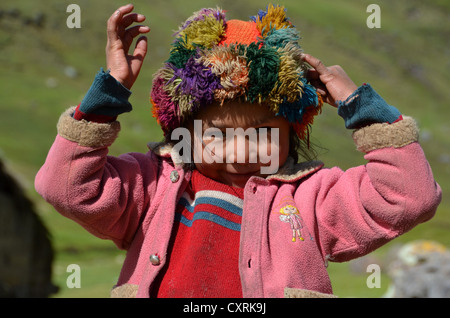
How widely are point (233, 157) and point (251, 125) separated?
5.3 inches

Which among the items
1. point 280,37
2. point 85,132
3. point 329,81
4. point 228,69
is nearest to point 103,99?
point 85,132

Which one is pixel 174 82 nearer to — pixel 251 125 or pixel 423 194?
pixel 251 125

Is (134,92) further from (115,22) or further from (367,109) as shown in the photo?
(367,109)

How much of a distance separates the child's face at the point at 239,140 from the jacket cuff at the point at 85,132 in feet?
1.18

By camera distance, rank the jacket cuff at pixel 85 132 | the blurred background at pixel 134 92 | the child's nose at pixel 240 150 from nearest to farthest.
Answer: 1. the jacket cuff at pixel 85 132
2. the child's nose at pixel 240 150
3. the blurred background at pixel 134 92

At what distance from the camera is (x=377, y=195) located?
2.11 metres

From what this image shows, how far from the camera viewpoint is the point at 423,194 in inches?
81.1

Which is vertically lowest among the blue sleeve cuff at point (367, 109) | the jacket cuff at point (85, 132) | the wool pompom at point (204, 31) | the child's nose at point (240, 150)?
the child's nose at point (240, 150)

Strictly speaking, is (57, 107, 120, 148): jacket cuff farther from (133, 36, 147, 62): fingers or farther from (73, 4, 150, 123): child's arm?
(133, 36, 147, 62): fingers

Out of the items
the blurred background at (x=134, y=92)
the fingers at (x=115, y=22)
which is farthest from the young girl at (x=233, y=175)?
the blurred background at (x=134, y=92)

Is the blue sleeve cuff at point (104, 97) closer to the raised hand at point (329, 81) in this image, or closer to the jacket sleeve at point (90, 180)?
the jacket sleeve at point (90, 180)

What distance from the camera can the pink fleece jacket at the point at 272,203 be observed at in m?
2.07

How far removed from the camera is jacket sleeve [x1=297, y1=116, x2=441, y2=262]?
2066mm
